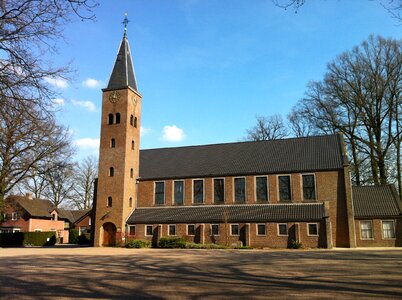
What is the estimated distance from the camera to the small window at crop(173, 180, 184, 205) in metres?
42.4

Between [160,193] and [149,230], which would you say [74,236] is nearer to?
[160,193]

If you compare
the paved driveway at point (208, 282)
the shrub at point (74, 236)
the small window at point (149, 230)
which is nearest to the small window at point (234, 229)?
the small window at point (149, 230)

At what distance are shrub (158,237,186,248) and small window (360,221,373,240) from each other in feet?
54.8

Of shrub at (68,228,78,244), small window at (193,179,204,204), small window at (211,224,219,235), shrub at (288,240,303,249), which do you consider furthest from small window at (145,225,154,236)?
shrub at (68,228,78,244)

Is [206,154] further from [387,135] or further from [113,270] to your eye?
[113,270]

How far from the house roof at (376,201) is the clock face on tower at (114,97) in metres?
27.7

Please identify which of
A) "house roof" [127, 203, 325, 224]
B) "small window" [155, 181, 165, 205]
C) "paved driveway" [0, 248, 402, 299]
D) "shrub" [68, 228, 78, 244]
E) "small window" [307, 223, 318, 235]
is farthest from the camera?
"shrub" [68, 228, 78, 244]

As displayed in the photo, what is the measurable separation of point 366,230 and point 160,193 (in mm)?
21552

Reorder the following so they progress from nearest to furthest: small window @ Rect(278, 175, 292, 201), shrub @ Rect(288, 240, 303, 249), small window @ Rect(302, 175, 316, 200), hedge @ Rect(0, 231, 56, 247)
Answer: shrub @ Rect(288, 240, 303, 249) → small window @ Rect(302, 175, 316, 200) → small window @ Rect(278, 175, 292, 201) → hedge @ Rect(0, 231, 56, 247)

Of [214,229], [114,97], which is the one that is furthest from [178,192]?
[114,97]

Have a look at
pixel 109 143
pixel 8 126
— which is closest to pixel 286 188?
pixel 109 143

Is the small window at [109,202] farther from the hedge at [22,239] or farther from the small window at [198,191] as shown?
the hedge at [22,239]

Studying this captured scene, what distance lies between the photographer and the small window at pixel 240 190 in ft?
131

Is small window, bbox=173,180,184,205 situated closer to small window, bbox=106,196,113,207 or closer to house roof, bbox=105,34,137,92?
small window, bbox=106,196,113,207
